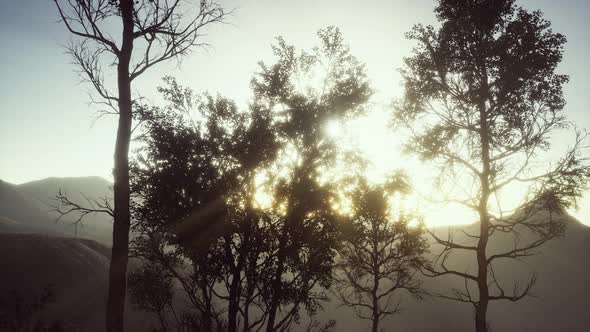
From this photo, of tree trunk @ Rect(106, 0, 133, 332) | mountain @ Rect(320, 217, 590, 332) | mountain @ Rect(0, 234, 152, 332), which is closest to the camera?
tree trunk @ Rect(106, 0, 133, 332)

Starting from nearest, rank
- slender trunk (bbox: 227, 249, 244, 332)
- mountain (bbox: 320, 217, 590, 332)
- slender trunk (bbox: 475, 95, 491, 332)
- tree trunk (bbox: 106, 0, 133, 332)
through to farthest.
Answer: tree trunk (bbox: 106, 0, 133, 332)
slender trunk (bbox: 227, 249, 244, 332)
slender trunk (bbox: 475, 95, 491, 332)
mountain (bbox: 320, 217, 590, 332)

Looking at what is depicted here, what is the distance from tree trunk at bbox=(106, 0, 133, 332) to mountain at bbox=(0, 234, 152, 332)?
104ft

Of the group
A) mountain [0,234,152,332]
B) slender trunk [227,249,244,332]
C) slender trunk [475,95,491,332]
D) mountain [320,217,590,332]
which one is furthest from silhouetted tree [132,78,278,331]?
mountain [320,217,590,332]

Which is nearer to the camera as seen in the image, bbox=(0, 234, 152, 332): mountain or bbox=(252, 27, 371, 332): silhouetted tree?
bbox=(252, 27, 371, 332): silhouetted tree

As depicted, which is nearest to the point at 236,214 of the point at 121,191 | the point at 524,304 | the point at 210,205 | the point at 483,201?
the point at 210,205

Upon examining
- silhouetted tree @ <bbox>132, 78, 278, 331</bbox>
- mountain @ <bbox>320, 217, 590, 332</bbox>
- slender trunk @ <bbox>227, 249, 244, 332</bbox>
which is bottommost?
mountain @ <bbox>320, 217, 590, 332</bbox>

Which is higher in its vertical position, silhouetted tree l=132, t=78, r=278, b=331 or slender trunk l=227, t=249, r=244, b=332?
silhouetted tree l=132, t=78, r=278, b=331

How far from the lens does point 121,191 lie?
6168mm

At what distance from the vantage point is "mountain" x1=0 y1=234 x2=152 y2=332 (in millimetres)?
34031

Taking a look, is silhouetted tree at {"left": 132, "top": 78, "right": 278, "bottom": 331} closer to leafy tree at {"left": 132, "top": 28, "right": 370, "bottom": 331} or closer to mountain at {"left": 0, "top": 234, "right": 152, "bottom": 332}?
leafy tree at {"left": 132, "top": 28, "right": 370, "bottom": 331}

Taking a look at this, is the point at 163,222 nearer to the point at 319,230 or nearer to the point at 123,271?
the point at 123,271

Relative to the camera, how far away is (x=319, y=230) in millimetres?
9344

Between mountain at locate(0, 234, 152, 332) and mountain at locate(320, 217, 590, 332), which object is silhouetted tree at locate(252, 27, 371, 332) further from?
mountain at locate(320, 217, 590, 332)

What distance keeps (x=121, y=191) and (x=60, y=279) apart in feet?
157
